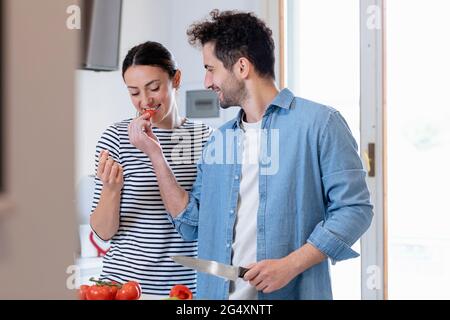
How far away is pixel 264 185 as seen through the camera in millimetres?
1426

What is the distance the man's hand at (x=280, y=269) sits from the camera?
1282 mm

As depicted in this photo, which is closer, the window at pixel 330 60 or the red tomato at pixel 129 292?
the red tomato at pixel 129 292

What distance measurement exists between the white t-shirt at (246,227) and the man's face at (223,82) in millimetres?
108

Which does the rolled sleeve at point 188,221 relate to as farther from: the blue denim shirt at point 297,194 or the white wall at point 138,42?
the white wall at point 138,42

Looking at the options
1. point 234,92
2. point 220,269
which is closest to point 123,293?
point 220,269

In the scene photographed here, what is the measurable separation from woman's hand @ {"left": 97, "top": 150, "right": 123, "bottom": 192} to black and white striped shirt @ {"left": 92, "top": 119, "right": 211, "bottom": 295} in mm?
70

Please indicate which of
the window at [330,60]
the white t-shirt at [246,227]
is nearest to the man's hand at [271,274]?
the white t-shirt at [246,227]

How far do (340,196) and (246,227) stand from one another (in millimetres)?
245

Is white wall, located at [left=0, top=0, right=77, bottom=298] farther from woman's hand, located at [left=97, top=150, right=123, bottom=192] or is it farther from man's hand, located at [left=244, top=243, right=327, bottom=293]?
woman's hand, located at [left=97, top=150, right=123, bottom=192]

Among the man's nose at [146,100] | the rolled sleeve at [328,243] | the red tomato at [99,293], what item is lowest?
the red tomato at [99,293]

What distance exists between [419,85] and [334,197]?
4.35ft

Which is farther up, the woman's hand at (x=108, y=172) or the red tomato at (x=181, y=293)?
the woman's hand at (x=108, y=172)

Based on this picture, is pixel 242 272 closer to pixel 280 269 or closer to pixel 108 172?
pixel 280 269
